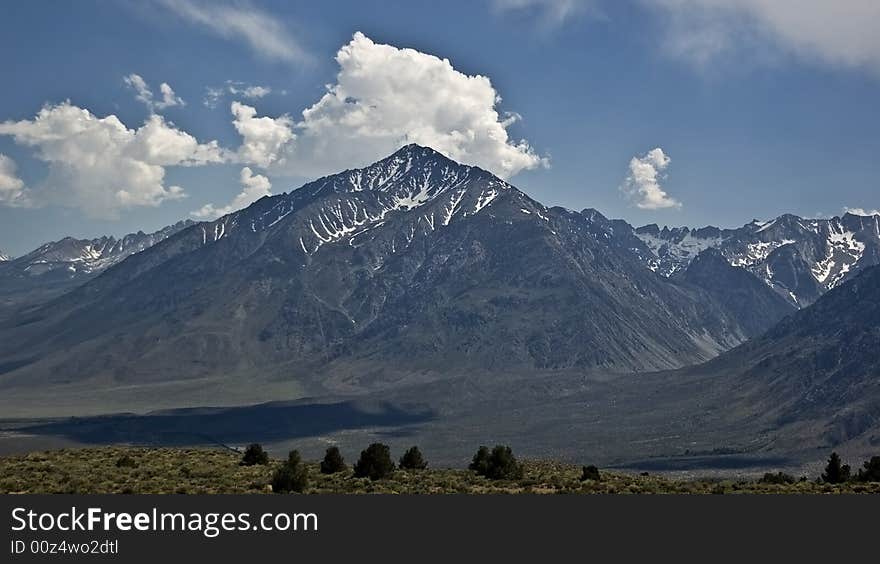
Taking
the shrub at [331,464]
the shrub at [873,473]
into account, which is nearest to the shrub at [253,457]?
the shrub at [331,464]

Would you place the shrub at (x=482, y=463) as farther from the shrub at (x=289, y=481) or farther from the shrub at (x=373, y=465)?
the shrub at (x=289, y=481)

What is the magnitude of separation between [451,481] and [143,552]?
964 inches

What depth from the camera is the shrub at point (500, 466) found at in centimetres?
5275

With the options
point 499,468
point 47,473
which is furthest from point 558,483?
point 47,473

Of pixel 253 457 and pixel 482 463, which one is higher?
pixel 253 457

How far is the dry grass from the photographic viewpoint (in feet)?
150

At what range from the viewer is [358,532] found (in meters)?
30.5

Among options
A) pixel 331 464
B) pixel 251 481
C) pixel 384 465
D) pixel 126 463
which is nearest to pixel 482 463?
pixel 384 465

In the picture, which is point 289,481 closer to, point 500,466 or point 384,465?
point 384,465

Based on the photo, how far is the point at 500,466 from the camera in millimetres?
53188

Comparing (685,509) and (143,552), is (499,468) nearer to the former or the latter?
(685,509)

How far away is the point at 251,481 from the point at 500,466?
1507 centimetres

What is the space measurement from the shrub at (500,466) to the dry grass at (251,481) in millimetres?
719

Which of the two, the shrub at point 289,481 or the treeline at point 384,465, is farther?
the treeline at point 384,465
